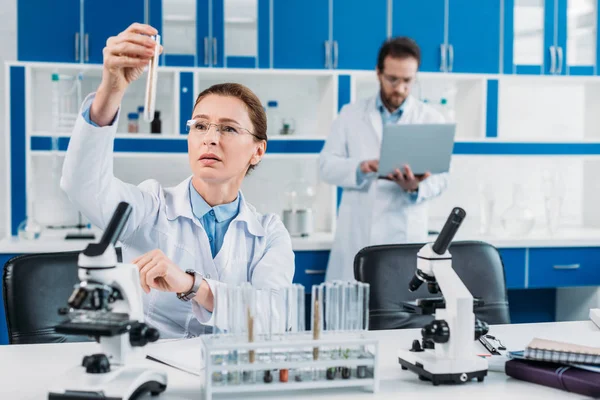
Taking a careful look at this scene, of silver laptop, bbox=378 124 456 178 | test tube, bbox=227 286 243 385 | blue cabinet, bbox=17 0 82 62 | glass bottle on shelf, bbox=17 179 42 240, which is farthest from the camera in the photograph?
blue cabinet, bbox=17 0 82 62

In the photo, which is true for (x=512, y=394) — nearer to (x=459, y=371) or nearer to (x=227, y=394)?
(x=459, y=371)

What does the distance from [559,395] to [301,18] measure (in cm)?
291

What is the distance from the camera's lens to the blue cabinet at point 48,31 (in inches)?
144

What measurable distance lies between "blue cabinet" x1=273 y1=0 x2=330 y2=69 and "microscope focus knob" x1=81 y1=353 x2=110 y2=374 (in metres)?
2.86

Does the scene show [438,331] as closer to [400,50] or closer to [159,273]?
[159,273]

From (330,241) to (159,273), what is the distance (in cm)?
217

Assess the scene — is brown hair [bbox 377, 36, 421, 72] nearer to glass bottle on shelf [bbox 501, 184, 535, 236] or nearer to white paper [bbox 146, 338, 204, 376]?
glass bottle on shelf [bbox 501, 184, 535, 236]

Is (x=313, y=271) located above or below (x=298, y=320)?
below

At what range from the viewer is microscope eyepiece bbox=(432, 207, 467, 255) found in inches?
51.0

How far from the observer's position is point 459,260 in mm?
1968

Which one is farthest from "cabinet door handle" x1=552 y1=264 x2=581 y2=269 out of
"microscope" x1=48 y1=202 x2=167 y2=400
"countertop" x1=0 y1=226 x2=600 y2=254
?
"microscope" x1=48 y1=202 x2=167 y2=400

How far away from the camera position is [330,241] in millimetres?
3562

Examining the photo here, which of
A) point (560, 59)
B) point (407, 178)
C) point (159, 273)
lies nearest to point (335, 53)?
point (407, 178)

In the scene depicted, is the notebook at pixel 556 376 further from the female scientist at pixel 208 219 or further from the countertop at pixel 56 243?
the countertop at pixel 56 243
